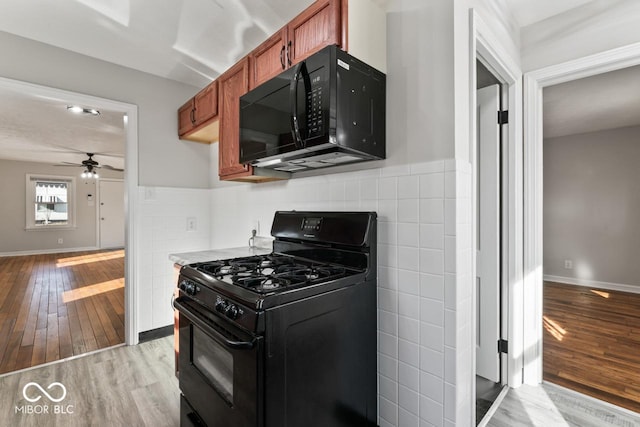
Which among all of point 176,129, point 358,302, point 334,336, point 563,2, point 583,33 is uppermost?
point 563,2

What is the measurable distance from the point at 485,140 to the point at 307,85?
4.54ft

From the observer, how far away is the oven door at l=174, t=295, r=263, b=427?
3.29 ft

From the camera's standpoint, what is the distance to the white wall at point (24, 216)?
22.3ft

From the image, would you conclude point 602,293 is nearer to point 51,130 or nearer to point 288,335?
point 288,335

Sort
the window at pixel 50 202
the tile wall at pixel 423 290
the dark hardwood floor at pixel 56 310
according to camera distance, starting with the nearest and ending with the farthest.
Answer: the tile wall at pixel 423 290 → the dark hardwood floor at pixel 56 310 → the window at pixel 50 202

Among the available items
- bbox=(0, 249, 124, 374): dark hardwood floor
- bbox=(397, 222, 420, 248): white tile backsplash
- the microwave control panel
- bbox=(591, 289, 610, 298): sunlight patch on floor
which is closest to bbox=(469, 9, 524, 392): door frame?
bbox=(397, 222, 420, 248): white tile backsplash

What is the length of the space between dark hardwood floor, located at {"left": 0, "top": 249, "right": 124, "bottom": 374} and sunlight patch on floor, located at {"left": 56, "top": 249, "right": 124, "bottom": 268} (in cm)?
12

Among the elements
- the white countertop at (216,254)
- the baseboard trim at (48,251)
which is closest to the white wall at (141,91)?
the white countertop at (216,254)

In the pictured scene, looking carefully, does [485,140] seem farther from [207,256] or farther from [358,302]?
[207,256]

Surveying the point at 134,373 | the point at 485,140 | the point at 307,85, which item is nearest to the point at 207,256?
the point at 134,373

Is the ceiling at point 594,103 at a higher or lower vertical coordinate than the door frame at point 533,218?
higher

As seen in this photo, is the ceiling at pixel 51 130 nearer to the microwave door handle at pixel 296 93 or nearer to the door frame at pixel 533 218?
the microwave door handle at pixel 296 93

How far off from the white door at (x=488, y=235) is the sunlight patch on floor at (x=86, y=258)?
24.3 feet

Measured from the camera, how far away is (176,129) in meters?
2.93
